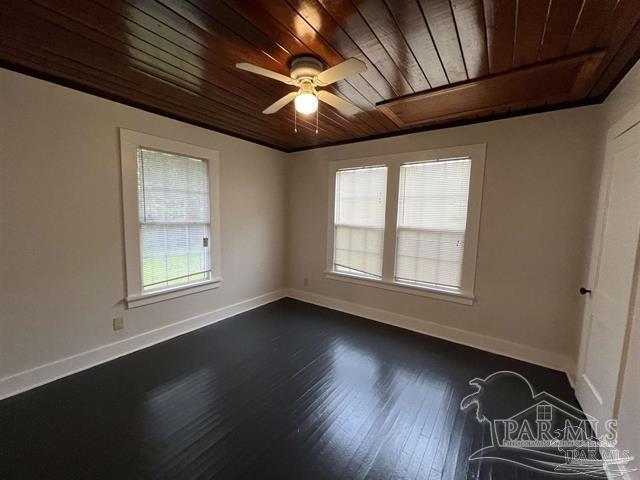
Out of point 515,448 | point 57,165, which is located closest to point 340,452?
point 515,448

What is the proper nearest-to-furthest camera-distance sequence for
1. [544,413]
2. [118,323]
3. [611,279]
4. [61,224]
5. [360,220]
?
[611,279] → [544,413] → [61,224] → [118,323] → [360,220]

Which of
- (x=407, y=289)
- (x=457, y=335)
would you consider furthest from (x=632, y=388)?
(x=407, y=289)

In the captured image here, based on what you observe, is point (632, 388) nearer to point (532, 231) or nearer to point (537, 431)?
point (537, 431)

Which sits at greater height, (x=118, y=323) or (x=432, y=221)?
(x=432, y=221)

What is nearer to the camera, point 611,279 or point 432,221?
point 611,279

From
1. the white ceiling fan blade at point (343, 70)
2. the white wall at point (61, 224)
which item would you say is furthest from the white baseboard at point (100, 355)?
the white ceiling fan blade at point (343, 70)

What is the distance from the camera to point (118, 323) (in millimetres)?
2590

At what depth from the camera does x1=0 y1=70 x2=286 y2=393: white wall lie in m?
1.98

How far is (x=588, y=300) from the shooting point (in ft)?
6.87

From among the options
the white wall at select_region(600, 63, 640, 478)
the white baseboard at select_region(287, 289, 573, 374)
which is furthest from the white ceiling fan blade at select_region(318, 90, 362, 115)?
the white baseboard at select_region(287, 289, 573, 374)

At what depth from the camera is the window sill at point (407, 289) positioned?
2986mm

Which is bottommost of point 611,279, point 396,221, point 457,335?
point 457,335

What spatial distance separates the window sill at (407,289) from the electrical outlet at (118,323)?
2556 mm

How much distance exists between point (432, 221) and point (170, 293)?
316 cm
